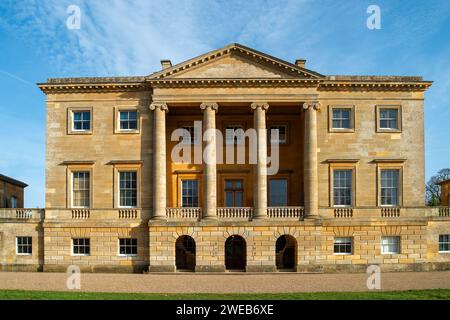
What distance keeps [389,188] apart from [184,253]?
52.3ft

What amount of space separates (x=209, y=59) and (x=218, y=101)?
3.05 metres

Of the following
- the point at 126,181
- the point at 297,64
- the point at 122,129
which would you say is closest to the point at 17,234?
the point at 126,181

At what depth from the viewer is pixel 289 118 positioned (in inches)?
1248

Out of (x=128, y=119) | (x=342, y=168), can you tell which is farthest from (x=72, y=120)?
(x=342, y=168)

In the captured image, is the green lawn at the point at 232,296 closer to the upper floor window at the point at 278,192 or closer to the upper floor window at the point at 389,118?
the upper floor window at the point at 278,192

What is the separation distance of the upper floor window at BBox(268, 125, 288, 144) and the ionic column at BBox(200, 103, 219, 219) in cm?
531

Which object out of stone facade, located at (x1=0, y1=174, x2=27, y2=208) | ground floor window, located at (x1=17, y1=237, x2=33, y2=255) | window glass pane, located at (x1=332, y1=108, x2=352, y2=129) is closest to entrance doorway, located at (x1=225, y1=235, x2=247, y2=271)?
window glass pane, located at (x1=332, y1=108, x2=352, y2=129)

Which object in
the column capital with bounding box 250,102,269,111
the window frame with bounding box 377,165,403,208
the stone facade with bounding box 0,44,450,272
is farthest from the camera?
the window frame with bounding box 377,165,403,208

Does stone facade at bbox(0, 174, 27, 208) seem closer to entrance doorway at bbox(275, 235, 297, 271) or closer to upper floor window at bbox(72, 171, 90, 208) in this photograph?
upper floor window at bbox(72, 171, 90, 208)

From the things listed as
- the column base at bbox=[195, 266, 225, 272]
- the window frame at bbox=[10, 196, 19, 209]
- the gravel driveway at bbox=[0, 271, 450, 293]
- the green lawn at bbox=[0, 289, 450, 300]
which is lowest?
the column base at bbox=[195, 266, 225, 272]

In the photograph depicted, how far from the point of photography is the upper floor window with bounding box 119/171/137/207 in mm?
29453

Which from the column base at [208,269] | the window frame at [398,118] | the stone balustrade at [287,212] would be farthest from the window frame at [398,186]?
the column base at [208,269]

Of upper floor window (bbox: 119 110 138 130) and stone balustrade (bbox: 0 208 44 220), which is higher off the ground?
upper floor window (bbox: 119 110 138 130)
